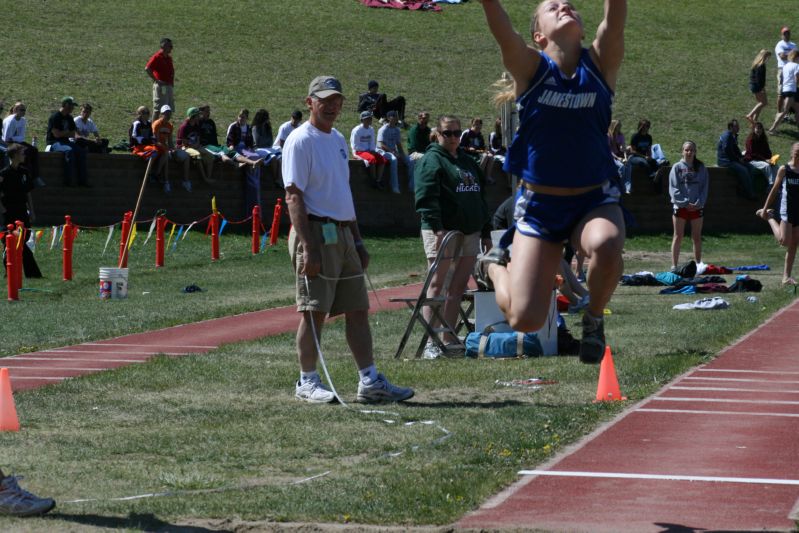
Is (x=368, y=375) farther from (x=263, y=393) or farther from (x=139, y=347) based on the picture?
(x=139, y=347)

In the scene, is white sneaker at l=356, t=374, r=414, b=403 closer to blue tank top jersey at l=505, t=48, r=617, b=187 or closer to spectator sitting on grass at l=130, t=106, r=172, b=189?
blue tank top jersey at l=505, t=48, r=617, b=187

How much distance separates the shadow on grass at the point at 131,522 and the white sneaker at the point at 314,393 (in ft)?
10.5

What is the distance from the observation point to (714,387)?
32.1 feet

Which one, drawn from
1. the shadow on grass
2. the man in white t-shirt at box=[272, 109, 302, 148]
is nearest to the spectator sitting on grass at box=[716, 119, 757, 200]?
the man in white t-shirt at box=[272, 109, 302, 148]

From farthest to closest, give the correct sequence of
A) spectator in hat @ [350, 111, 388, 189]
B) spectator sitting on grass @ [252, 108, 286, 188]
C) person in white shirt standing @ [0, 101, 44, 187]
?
spectator in hat @ [350, 111, 388, 189], spectator sitting on grass @ [252, 108, 286, 188], person in white shirt standing @ [0, 101, 44, 187]

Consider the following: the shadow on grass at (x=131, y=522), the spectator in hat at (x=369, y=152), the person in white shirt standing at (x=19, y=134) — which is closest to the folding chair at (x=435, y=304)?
the shadow on grass at (x=131, y=522)

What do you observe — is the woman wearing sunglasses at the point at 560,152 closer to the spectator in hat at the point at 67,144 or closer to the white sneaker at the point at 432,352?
the white sneaker at the point at 432,352

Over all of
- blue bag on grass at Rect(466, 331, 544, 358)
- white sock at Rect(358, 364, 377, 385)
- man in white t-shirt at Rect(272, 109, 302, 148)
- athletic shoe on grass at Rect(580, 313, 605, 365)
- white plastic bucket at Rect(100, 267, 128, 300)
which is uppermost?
man in white t-shirt at Rect(272, 109, 302, 148)

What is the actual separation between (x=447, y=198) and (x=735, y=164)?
21.1 m

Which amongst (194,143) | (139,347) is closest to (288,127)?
(194,143)

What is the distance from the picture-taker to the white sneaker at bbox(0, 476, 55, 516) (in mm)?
5805

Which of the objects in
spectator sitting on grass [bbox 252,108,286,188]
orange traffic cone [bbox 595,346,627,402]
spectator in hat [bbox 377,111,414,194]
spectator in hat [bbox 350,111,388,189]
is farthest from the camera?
spectator in hat [bbox 377,111,414,194]

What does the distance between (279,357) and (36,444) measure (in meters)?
4.21

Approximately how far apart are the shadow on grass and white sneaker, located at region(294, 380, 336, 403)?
10.5 feet
